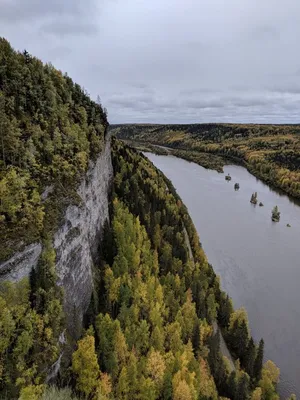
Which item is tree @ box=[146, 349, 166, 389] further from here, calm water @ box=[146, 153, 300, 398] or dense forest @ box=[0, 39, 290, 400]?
calm water @ box=[146, 153, 300, 398]

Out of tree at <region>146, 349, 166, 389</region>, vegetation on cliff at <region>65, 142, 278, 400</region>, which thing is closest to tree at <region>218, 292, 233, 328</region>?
vegetation on cliff at <region>65, 142, 278, 400</region>

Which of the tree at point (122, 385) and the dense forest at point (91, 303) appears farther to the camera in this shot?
the tree at point (122, 385)

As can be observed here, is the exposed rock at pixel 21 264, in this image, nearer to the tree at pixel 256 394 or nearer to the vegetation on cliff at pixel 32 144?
the vegetation on cliff at pixel 32 144

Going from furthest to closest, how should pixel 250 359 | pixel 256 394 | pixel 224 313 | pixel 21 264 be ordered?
pixel 224 313, pixel 250 359, pixel 256 394, pixel 21 264

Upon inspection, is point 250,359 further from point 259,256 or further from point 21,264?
point 259,256

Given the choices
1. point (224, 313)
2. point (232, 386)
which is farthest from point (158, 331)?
point (224, 313)

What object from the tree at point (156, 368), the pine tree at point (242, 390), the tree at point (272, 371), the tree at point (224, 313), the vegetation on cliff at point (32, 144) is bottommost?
the tree at point (272, 371)

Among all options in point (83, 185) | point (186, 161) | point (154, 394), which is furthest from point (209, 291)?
point (186, 161)

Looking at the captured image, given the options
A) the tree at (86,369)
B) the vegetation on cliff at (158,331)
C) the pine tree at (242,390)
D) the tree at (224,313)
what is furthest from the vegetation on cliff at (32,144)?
the tree at (224,313)
